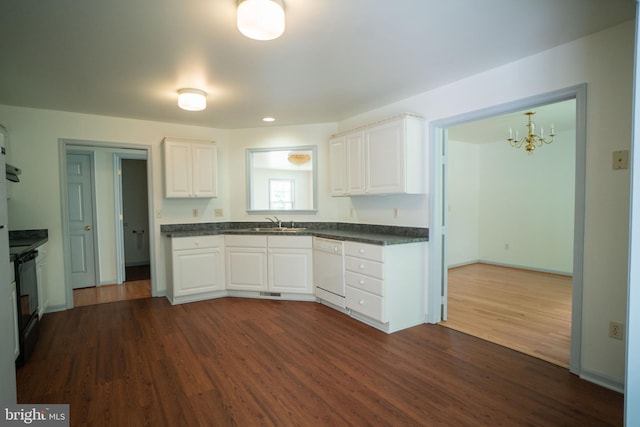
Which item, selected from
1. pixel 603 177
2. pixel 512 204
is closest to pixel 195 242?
pixel 603 177

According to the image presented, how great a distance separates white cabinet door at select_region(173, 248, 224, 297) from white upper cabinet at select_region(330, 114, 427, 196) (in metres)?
1.94

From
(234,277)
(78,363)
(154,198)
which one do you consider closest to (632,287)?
(78,363)

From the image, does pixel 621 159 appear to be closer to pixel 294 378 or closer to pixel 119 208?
pixel 294 378

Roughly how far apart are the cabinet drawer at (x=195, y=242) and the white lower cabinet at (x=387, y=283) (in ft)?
5.88

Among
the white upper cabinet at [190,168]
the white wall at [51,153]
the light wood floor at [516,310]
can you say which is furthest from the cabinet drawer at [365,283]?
the white wall at [51,153]

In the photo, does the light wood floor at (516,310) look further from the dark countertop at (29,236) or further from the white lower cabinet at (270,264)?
the dark countertop at (29,236)

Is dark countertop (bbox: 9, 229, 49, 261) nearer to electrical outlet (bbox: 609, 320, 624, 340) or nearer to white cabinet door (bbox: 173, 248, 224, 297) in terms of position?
white cabinet door (bbox: 173, 248, 224, 297)

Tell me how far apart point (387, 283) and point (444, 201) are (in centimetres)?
106

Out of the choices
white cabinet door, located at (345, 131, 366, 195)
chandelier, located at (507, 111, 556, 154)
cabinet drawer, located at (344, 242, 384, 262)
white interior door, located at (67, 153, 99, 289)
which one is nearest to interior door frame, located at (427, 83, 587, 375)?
cabinet drawer, located at (344, 242, 384, 262)

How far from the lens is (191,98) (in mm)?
3131

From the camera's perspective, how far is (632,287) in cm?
139

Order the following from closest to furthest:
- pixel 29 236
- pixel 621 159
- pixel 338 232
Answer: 1. pixel 621 159
2. pixel 29 236
3. pixel 338 232

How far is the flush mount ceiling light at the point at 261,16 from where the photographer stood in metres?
1.70

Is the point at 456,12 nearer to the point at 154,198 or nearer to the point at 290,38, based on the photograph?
the point at 290,38
